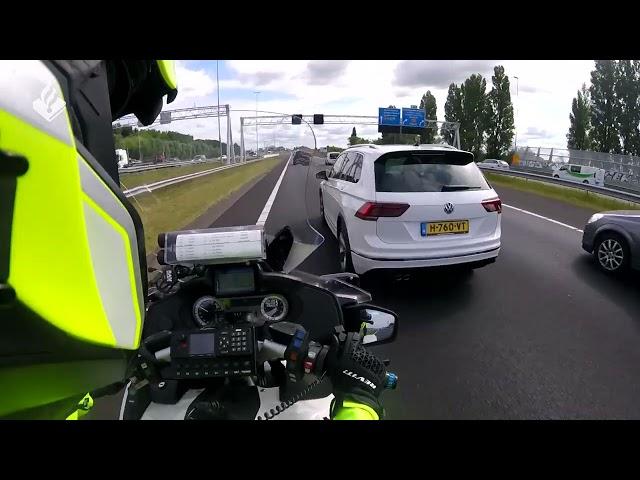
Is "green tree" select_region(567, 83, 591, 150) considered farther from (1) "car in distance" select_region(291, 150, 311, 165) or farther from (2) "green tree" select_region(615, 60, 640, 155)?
(1) "car in distance" select_region(291, 150, 311, 165)

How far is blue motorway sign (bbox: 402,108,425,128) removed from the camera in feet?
143

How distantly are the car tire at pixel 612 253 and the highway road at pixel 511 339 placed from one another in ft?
0.50

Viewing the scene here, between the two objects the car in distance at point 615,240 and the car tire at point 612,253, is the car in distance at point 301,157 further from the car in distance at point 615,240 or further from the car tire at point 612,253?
the car tire at point 612,253

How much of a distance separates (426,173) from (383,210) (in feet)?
2.61

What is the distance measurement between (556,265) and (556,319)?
7.79ft


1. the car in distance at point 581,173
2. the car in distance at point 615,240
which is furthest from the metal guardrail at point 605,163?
the car in distance at point 615,240

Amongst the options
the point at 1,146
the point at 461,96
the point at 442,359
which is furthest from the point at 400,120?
the point at 1,146

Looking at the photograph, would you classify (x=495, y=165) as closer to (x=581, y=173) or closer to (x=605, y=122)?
(x=605, y=122)

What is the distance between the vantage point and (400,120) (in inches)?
1710

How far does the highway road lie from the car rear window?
1305 millimetres

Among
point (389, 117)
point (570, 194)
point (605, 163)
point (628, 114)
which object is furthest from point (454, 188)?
point (389, 117)

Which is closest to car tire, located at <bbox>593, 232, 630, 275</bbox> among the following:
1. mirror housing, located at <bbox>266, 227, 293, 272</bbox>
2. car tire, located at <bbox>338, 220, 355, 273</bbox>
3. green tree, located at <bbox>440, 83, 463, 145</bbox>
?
car tire, located at <bbox>338, 220, 355, 273</bbox>

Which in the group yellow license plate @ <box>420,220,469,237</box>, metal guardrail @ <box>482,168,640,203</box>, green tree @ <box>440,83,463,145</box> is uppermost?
green tree @ <box>440,83,463,145</box>
